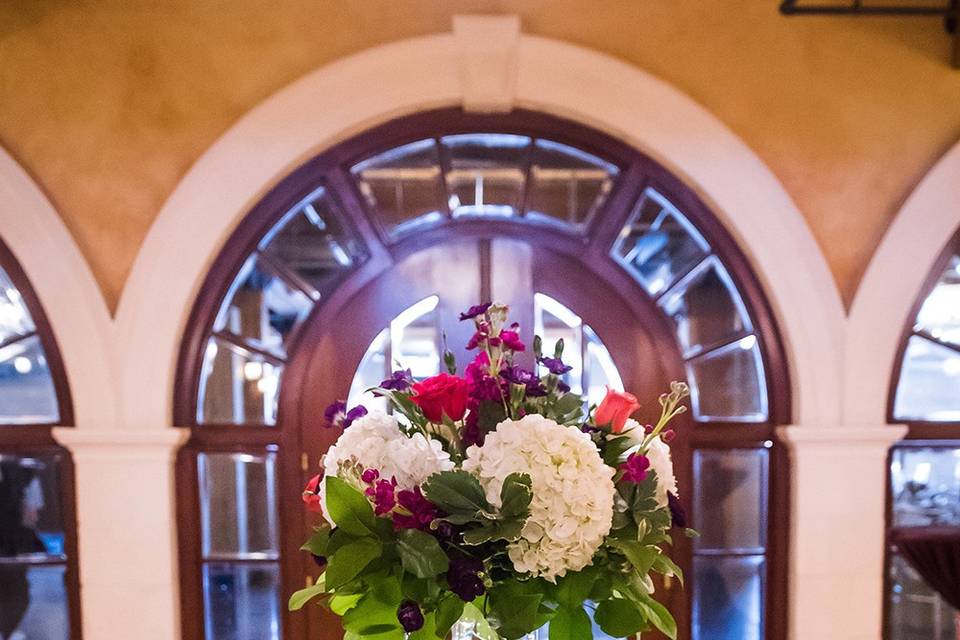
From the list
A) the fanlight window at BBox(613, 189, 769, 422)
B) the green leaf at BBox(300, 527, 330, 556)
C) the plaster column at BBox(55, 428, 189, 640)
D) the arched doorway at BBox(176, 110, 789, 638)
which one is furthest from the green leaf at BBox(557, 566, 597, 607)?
the plaster column at BBox(55, 428, 189, 640)

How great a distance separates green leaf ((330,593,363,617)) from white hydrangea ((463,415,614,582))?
249 mm

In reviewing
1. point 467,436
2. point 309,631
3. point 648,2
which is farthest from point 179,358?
point 648,2

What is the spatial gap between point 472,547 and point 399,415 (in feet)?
0.76

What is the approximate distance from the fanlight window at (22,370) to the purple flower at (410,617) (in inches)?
→ 71.7

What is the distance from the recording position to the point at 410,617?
2.56ft

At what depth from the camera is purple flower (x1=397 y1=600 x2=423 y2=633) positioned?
780mm

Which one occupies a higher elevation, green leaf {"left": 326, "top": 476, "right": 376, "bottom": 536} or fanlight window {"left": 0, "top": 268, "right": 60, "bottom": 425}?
fanlight window {"left": 0, "top": 268, "right": 60, "bottom": 425}

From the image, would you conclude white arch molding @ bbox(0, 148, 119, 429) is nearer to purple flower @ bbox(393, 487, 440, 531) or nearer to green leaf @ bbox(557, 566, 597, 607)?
purple flower @ bbox(393, 487, 440, 531)

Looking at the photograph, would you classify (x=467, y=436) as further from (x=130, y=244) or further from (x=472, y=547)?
(x=130, y=244)

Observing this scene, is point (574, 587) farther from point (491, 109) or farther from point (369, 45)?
point (369, 45)

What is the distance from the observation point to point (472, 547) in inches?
32.4

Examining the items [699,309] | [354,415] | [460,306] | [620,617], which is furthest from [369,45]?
[620,617]

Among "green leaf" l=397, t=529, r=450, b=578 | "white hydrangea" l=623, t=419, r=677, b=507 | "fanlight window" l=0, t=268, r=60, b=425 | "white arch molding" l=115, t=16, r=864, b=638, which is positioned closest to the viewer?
"green leaf" l=397, t=529, r=450, b=578

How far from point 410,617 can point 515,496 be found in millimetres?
191
